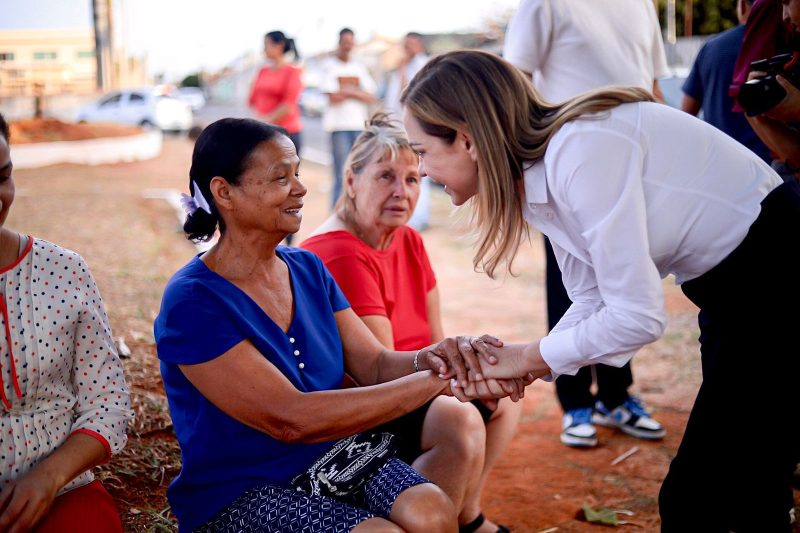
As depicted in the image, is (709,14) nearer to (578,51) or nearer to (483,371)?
(578,51)

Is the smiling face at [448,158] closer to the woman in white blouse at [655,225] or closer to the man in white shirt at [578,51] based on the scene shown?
the woman in white blouse at [655,225]

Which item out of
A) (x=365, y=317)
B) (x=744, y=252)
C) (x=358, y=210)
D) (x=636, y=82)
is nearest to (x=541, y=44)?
(x=636, y=82)

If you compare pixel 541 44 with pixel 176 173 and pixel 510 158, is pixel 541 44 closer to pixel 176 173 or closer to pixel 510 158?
pixel 510 158

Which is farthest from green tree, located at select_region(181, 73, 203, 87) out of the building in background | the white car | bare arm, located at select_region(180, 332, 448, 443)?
bare arm, located at select_region(180, 332, 448, 443)

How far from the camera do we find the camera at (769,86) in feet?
10.1

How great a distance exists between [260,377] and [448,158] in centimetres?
84

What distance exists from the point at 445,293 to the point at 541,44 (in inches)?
177

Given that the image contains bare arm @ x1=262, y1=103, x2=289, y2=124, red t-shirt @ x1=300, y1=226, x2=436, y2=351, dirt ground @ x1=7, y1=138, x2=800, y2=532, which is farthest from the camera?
bare arm @ x1=262, y1=103, x2=289, y2=124

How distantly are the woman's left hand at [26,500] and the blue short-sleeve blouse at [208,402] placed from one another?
41 cm

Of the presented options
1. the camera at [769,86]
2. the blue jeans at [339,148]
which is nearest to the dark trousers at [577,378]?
the camera at [769,86]

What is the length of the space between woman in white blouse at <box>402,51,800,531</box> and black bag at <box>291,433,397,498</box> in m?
0.63

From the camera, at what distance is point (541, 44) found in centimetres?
403

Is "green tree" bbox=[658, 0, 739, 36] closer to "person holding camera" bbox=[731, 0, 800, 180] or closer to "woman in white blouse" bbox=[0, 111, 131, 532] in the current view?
"person holding camera" bbox=[731, 0, 800, 180]

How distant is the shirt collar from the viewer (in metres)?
2.34
